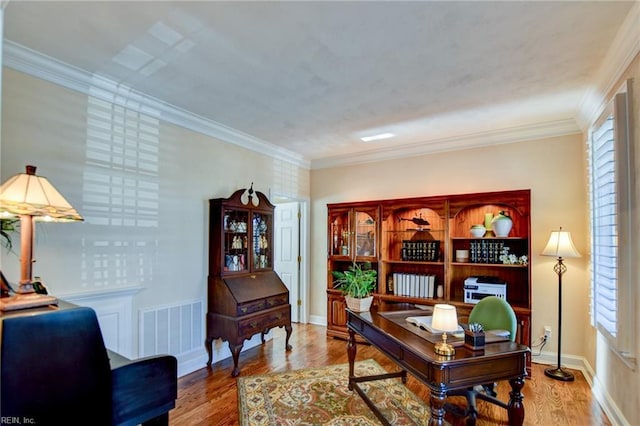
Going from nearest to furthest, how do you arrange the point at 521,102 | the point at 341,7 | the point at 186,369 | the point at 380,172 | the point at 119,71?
the point at 341,7 < the point at 119,71 < the point at 521,102 < the point at 186,369 < the point at 380,172

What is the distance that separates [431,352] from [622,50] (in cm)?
233

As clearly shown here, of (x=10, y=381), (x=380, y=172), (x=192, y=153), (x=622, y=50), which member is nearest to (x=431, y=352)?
(x=10, y=381)

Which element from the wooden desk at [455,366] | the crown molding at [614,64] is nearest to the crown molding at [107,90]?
the wooden desk at [455,366]

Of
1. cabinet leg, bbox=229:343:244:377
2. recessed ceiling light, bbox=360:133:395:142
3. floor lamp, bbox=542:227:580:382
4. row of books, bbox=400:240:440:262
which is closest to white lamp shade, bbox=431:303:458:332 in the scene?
floor lamp, bbox=542:227:580:382

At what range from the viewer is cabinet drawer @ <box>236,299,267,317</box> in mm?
3594

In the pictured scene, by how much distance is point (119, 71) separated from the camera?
8.93ft

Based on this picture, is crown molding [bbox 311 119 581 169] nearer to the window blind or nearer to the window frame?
the window blind

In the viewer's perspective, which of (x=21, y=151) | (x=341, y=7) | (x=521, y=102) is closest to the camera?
(x=341, y=7)

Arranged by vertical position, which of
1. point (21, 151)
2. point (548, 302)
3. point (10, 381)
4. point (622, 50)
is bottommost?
point (548, 302)

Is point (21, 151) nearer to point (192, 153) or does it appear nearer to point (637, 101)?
point (192, 153)

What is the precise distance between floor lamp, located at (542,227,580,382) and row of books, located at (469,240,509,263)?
0.47m

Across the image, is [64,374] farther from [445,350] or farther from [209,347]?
[209,347]

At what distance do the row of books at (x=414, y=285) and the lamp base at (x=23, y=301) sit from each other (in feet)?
12.5

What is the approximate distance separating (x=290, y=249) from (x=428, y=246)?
2299mm
